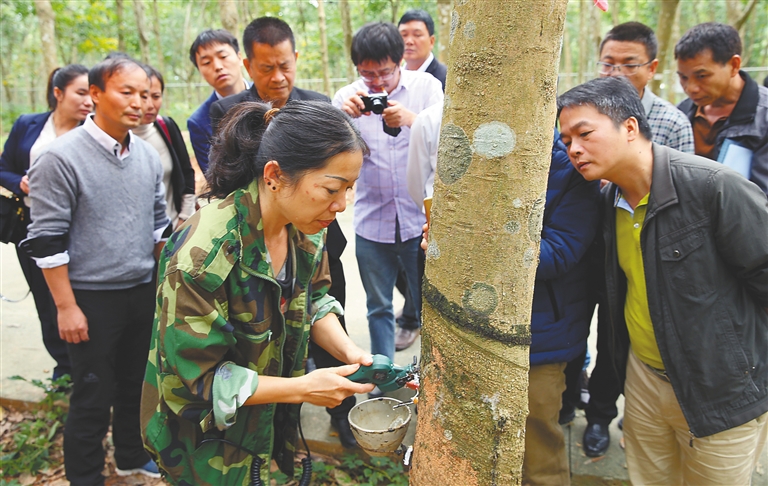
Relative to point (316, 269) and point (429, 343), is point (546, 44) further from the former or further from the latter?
point (316, 269)

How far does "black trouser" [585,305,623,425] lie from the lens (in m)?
2.71

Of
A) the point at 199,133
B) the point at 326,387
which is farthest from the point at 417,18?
the point at 326,387

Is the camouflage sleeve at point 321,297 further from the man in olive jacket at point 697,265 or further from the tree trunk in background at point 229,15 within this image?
the tree trunk in background at point 229,15

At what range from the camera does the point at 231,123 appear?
1.71 meters

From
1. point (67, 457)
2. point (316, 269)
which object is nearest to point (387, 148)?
point (316, 269)

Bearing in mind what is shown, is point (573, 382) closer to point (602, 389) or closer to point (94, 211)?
point (602, 389)

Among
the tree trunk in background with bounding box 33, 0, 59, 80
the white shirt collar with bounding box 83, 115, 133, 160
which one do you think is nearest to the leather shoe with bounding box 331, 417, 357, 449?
the white shirt collar with bounding box 83, 115, 133, 160

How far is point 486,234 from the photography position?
118 centimetres

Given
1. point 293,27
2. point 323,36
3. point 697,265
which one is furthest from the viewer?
point 293,27

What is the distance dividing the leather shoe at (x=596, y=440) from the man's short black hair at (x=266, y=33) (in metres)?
2.60

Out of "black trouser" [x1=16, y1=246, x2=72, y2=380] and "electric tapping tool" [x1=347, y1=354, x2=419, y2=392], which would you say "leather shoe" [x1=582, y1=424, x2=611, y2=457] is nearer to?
"electric tapping tool" [x1=347, y1=354, x2=419, y2=392]

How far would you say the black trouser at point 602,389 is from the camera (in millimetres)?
2706

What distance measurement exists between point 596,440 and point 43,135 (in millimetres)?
3634

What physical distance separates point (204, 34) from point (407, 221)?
6.10 feet
